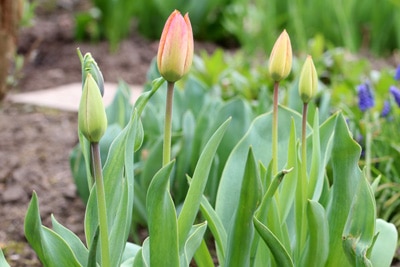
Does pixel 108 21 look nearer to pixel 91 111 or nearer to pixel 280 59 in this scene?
pixel 280 59

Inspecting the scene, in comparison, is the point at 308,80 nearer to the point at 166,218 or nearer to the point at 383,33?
the point at 166,218

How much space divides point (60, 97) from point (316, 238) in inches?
98.0

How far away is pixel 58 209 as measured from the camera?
2477mm

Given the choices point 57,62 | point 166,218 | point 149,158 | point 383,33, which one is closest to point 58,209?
point 149,158

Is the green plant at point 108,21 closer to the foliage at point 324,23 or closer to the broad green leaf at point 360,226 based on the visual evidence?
the foliage at point 324,23

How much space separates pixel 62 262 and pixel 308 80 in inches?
20.7

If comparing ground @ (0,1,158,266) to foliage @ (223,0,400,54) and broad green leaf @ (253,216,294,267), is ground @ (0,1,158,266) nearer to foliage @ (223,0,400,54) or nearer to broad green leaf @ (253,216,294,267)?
foliage @ (223,0,400,54)

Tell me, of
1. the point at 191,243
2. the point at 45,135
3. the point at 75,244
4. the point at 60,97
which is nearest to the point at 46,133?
the point at 45,135

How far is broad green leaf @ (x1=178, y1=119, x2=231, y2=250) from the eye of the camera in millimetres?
1289

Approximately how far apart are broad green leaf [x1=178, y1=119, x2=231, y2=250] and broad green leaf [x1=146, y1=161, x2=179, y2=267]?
0.06 metres

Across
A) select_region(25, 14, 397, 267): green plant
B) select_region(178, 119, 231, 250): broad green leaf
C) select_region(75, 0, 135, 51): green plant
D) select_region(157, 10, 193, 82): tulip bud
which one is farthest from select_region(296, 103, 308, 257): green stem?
select_region(75, 0, 135, 51): green plant

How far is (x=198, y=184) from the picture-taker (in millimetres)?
1304

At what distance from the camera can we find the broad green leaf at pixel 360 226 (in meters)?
1.38

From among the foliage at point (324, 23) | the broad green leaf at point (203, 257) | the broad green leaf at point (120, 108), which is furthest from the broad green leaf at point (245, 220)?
the foliage at point (324, 23)
